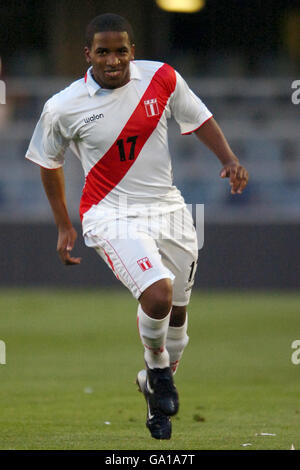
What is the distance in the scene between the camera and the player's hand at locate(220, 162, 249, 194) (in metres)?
7.05

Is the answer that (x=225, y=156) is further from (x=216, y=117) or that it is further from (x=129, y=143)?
(x=216, y=117)

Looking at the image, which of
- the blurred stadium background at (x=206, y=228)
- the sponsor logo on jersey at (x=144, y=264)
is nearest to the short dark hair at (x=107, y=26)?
the sponsor logo on jersey at (x=144, y=264)

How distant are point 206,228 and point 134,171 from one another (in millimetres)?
12996

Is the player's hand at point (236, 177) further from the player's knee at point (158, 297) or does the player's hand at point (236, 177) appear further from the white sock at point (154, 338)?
the white sock at point (154, 338)

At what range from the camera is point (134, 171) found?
7.43 metres

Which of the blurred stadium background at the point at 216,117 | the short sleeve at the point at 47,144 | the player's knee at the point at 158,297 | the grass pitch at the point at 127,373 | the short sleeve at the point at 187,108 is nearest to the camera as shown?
the player's knee at the point at 158,297

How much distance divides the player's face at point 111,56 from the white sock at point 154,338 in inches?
60.6

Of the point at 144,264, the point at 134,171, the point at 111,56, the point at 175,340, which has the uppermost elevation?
the point at 111,56

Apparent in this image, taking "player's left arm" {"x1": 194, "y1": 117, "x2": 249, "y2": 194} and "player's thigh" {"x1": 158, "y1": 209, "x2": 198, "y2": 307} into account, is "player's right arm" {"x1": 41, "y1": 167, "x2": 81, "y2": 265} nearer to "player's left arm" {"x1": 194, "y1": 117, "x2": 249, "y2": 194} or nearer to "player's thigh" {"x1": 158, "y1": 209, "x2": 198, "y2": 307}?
"player's thigh" {"x1": 158, "y1": 209, "x2": 198, "y2": 307}

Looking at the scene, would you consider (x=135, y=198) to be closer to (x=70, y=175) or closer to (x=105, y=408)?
(x=105, y=408)

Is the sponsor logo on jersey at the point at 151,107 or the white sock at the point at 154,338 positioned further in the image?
the sponsor logo on jersey at the point at 151,107

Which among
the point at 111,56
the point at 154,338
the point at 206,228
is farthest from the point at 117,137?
the point at 206,228

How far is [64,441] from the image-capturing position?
7051mm

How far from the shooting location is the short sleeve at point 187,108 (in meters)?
7.62
